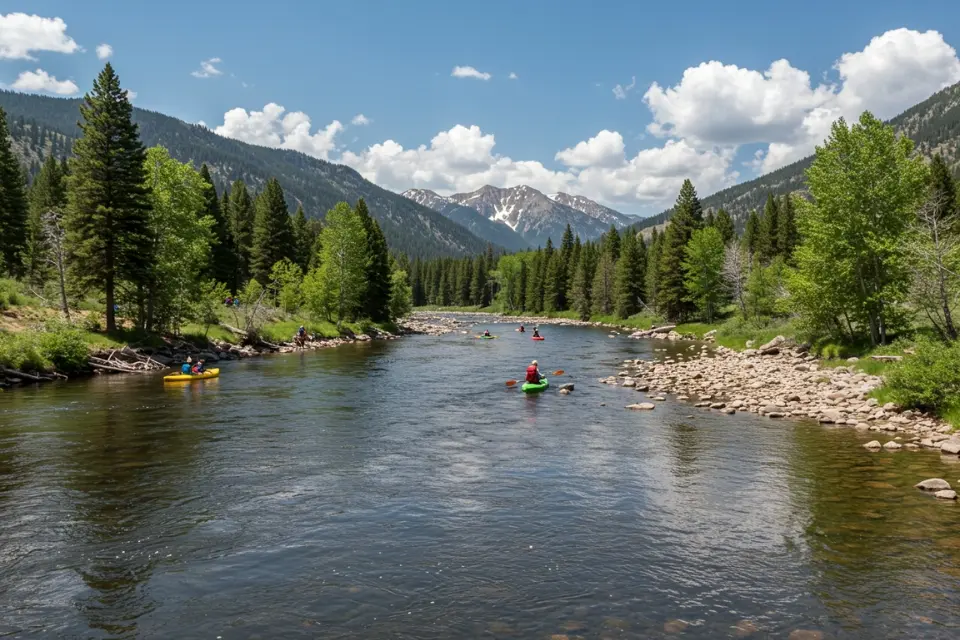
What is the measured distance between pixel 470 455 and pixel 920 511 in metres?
11.3

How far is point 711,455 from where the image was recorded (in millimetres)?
18266

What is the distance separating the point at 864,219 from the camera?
32500 mm

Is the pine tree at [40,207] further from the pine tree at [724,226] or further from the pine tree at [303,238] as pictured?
the pine tree at [724,226]

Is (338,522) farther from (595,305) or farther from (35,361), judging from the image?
(595,305)

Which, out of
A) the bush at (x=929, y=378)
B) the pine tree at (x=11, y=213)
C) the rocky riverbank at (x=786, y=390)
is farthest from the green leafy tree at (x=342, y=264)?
the bush at (x=929, y=378)

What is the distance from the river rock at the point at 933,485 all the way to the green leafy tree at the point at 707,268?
2167 inches

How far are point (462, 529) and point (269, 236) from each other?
72300mm

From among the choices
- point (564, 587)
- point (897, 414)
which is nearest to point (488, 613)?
point (564, 587)

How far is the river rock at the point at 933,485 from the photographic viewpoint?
47.4 feet

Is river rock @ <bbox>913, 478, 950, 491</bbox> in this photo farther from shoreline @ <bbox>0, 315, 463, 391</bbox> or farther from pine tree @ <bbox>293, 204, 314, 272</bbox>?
pine tree @ <bbox>293, 204, 314, 272</bbox>

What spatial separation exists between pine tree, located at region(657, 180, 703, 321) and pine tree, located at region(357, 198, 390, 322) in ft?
119

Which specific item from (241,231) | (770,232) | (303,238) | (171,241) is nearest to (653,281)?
(770,232)

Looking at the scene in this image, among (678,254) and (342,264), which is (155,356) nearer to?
(342,264)

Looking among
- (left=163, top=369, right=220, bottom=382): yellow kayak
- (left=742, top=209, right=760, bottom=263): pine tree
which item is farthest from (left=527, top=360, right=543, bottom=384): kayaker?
(left=742, top=209, right=760, bottom=263): pine tree
